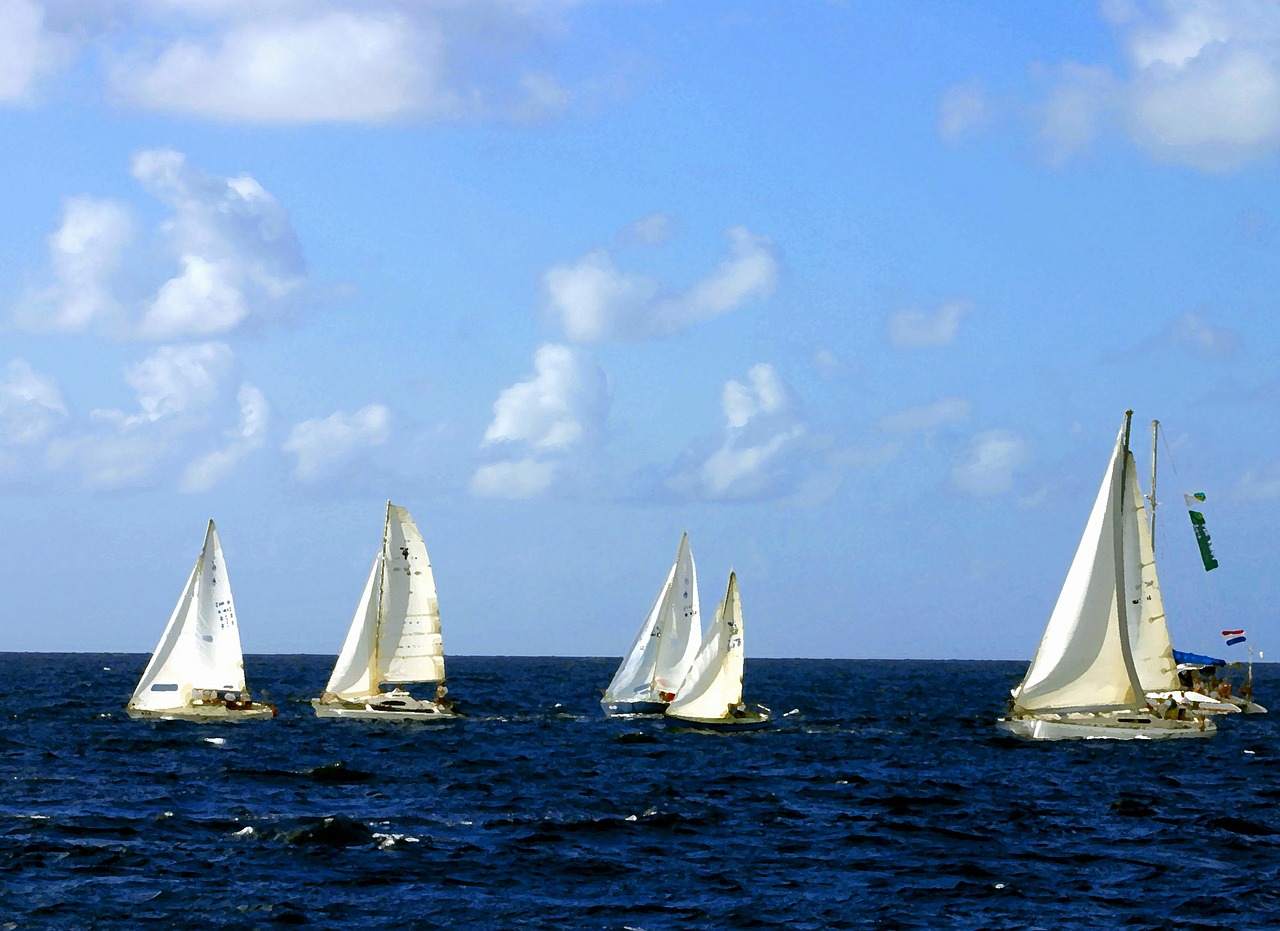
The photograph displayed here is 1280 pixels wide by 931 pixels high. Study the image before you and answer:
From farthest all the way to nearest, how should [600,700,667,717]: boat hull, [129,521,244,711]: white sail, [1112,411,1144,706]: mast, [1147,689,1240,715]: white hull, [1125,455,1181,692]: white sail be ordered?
[1147,689,1240,715]: white hull
[600,700,667,717]: boat hull
[129,521,244,711]: white sail
[1125,455,1181,692]: white sail
[1112,411,1144,706]: mast

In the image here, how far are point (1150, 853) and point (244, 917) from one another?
73.6ft

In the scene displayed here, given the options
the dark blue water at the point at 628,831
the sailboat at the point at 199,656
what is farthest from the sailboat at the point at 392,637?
the sailboat at the point at 199,656

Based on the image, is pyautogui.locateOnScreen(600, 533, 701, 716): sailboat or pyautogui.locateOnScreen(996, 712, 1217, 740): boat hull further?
pyautogui.locateOnScreen(600, 533, 701, 716): sailboat

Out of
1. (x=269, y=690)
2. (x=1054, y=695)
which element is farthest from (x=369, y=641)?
(x=269, y=690)

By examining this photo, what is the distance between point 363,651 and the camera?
261ft

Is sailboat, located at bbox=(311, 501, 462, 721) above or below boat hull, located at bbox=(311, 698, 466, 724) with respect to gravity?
above

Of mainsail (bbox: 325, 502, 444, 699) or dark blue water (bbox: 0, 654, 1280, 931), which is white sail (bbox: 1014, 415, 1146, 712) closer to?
dark blue water (bbox: 0, 654, 1280, 931)

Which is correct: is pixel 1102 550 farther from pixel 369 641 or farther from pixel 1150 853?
pixel 369 641

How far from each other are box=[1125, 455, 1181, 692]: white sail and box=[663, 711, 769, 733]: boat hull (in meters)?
17.3

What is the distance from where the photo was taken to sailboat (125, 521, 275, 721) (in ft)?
250

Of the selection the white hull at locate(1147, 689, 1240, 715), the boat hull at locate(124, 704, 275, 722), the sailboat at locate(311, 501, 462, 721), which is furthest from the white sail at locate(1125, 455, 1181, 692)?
the boat hull at locate(124, 704, 275, 722)

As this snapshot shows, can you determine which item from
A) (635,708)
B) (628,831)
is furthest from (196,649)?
(628,831)

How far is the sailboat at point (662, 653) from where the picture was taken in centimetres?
8412

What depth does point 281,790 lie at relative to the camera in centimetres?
5334
